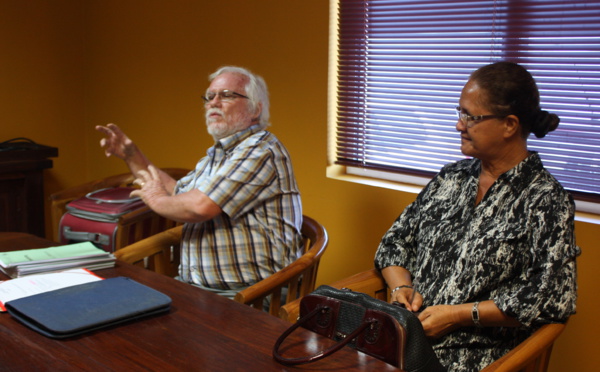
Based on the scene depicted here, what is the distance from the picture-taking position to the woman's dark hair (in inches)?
74.3

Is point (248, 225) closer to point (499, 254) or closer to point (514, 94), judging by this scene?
point (499, 254)

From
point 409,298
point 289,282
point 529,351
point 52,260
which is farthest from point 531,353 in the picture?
point 52,260

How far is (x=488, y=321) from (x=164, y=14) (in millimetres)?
2914

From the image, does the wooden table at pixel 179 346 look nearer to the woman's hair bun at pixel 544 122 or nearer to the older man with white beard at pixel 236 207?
the older man with white beard at pixel 236 207

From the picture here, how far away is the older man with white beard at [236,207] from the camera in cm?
232

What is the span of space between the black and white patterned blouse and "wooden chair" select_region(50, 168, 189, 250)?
4.92ft

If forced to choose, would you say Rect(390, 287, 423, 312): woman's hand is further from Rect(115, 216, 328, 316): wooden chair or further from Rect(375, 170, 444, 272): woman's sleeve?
Rect(115, 216, 328, 316): wooden chair

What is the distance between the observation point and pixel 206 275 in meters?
2.41

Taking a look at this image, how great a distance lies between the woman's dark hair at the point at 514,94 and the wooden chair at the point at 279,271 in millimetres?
777

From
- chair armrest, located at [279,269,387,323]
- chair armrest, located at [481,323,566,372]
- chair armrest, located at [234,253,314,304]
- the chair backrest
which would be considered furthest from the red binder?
chair armrest, located at [481,323,566,372]

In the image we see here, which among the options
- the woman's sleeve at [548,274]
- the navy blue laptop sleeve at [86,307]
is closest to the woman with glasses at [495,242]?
the woman's sleeve at [548,274]

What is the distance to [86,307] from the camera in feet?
5.28

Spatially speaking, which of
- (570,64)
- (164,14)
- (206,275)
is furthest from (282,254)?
(164,14)

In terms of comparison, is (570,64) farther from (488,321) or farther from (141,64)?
(141,64)
